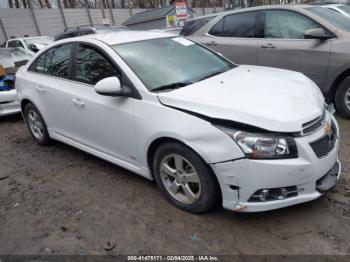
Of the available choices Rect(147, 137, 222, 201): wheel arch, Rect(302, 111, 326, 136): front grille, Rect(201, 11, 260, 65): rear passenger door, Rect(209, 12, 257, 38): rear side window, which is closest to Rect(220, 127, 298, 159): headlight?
Rect(302, 111, 326, 136): front grille

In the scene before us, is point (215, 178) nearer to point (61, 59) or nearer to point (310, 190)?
point (310, 190)

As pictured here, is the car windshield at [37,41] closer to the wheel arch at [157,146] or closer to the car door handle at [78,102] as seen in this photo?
the car door handle at [78,102]

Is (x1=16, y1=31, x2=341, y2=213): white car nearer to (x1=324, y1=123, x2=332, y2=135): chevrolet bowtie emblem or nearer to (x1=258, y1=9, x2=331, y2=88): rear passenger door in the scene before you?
(x1=324, y1=123, x2=332, y2=135): chevrolet bowtie emblem

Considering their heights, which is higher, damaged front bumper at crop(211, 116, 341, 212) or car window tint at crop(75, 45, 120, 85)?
car window tint at crop(75, 45, 120, 85)

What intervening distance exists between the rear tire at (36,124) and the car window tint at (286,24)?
3.83 m

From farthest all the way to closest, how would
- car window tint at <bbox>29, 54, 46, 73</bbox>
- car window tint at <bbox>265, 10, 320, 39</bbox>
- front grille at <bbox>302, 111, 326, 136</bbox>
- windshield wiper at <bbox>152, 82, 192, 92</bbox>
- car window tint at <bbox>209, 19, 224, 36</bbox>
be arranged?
car window tint at <bbox>209, 19, 224, 36</bbox>
car window tint at <bbox>265, 10, 320, 39</bbox>
car window tint at <bbox>29, 54, 46, 73</bbox>
windshield wiper at <bbox>152, 82, 192, 92</bbox>
front grille at <bbox>302, 111, 326, 136</bbox>

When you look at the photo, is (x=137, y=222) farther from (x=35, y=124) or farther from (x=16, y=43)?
(x=16, y=43)

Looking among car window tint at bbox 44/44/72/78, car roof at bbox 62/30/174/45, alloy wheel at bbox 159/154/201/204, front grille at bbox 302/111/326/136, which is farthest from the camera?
car window tint at bbox 44/44/72/78

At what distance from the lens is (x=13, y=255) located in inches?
115

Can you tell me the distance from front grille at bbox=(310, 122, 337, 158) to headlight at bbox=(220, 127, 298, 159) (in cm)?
21

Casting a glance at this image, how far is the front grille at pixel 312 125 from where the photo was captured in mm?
2703

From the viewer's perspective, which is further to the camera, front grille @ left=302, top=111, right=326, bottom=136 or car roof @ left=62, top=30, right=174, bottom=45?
car roof @ left=62, top=30, right=174, bottom=45

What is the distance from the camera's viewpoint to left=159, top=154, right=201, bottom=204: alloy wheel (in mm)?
3021

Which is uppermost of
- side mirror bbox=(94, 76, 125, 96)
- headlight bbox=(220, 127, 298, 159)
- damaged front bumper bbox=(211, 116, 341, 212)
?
side mirror bbox=(94, 76, 125, 96)
